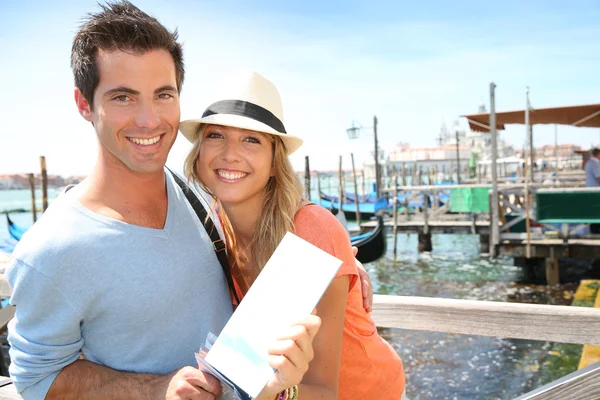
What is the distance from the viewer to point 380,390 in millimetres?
1562

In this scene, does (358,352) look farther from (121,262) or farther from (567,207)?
(567,207)

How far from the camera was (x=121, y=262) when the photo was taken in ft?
4.33

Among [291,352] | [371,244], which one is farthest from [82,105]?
[371,244]

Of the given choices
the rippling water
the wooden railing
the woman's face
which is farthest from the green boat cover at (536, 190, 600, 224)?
the woman's face

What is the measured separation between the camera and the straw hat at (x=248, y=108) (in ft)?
5.05

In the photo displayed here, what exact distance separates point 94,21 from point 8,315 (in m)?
1.79

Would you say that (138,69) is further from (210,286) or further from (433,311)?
(433,311)

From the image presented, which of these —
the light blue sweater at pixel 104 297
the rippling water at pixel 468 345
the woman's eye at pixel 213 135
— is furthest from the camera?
the rippling water at pixel 468 345

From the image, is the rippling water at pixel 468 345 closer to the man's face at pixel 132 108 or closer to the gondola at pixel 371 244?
the gondola at pixel 371 244

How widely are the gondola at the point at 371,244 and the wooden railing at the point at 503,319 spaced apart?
11062mm

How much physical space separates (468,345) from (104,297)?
7.71m

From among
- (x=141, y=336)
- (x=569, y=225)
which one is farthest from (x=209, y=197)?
(x=569, y=225)

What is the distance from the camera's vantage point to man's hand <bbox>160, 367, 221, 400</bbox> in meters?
1.15

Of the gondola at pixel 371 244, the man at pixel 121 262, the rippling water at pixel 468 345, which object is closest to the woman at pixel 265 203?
the man at pixel 121 262
